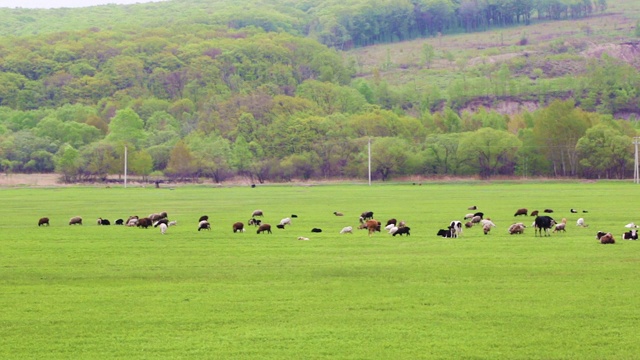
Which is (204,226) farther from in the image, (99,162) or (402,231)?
(99,162)

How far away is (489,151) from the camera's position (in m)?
137

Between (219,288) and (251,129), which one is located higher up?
(251,129)

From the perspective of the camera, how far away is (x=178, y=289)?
71.2 feet

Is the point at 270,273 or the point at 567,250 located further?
the point at 567,250

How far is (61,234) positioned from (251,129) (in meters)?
127

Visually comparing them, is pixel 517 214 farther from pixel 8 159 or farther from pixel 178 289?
pixel 8 159

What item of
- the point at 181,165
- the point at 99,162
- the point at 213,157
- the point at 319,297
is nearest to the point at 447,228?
the point at 319,297

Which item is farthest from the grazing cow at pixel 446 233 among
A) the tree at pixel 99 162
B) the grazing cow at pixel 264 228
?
the tree at pixel 99 162

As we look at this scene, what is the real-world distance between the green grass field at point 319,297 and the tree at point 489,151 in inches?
4027

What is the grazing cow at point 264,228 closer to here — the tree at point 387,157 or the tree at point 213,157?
the tree at point 387,157

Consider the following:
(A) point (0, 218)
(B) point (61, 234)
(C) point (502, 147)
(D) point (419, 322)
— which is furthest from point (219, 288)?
(C) point (502, 147)

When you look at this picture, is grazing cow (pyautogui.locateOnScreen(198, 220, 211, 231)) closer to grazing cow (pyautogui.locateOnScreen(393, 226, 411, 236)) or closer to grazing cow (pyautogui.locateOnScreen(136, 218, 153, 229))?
grazing cow (pyautogui.locateOnScreen(136, 218, 153, 229))

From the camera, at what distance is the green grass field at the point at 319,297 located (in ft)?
51.7

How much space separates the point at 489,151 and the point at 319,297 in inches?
4699
